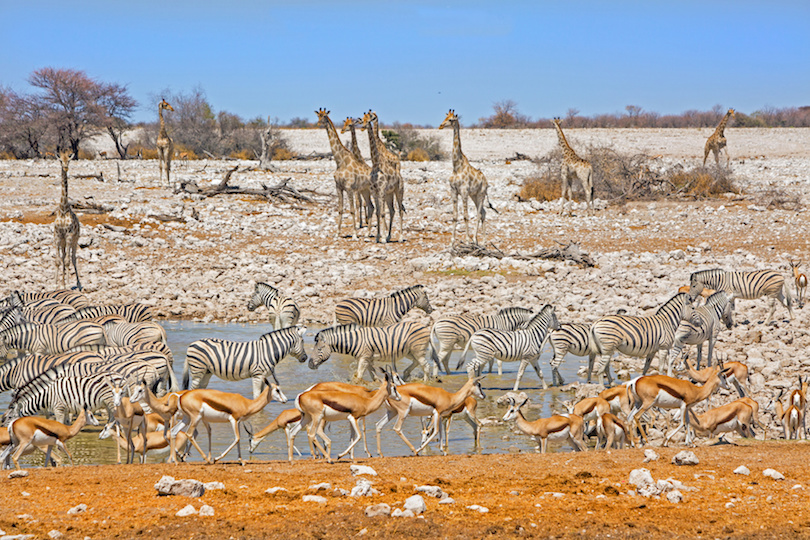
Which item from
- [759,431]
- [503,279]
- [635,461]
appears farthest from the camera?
[503,279]

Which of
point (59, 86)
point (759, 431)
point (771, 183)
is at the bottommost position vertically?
point (759, 431)

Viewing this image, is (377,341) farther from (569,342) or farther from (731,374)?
(731,374)

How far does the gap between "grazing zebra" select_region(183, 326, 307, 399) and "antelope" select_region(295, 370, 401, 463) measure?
2432 millimetres

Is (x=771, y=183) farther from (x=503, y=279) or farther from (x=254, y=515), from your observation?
(x=254, y=515)

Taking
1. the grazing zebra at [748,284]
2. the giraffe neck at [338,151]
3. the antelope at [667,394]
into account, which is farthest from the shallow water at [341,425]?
the giraffe neck at [338,151]

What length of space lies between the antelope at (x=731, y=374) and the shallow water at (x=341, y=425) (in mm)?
1439

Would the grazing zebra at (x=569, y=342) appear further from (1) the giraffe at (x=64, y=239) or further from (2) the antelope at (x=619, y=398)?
(1) the giraffe at (x=64, y=239)

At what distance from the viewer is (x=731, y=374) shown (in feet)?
27.2

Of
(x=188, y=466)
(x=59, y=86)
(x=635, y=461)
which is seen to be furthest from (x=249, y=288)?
(x=59, y=86)

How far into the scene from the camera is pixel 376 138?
69.7ft

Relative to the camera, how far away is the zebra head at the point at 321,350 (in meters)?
10.3

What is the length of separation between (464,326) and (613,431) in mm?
4114

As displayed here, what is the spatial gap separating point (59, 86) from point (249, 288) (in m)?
33.3

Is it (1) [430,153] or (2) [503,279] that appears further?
(1) [430,153]
